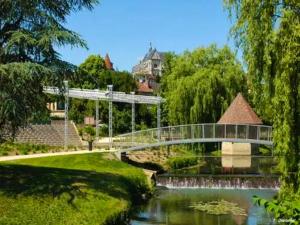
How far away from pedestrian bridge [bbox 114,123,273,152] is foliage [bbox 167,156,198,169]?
6.35ft

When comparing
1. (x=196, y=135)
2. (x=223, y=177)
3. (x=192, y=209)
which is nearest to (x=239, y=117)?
(x=196, y=135)

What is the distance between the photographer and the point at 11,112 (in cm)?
1609

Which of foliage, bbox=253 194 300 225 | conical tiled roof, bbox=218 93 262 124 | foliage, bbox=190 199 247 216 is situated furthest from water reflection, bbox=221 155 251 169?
foliage, bbox=253 194 300 225

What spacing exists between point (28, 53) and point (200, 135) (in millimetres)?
18571

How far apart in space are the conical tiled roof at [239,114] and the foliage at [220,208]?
20.1m

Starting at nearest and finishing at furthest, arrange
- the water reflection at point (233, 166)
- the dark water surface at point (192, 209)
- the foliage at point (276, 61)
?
the foliage at point (276, 61), the dark water surface at point (192, 209), the water reflection at point (233, 166)

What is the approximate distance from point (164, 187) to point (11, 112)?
14.2 metres

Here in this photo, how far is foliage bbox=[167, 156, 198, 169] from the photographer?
35.6 metres

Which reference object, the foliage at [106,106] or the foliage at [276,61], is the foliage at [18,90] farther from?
the foliage at [106,106]

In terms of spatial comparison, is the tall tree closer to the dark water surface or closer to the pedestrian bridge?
the pedestrian bridge

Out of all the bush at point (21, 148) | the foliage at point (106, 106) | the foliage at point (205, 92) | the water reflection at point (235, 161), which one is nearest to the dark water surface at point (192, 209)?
the water reflection at point (235, 161)

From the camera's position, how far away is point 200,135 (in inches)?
1336

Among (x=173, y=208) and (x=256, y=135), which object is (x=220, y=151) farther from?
(x=173, y=208)

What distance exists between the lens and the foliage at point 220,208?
21.0 meters
